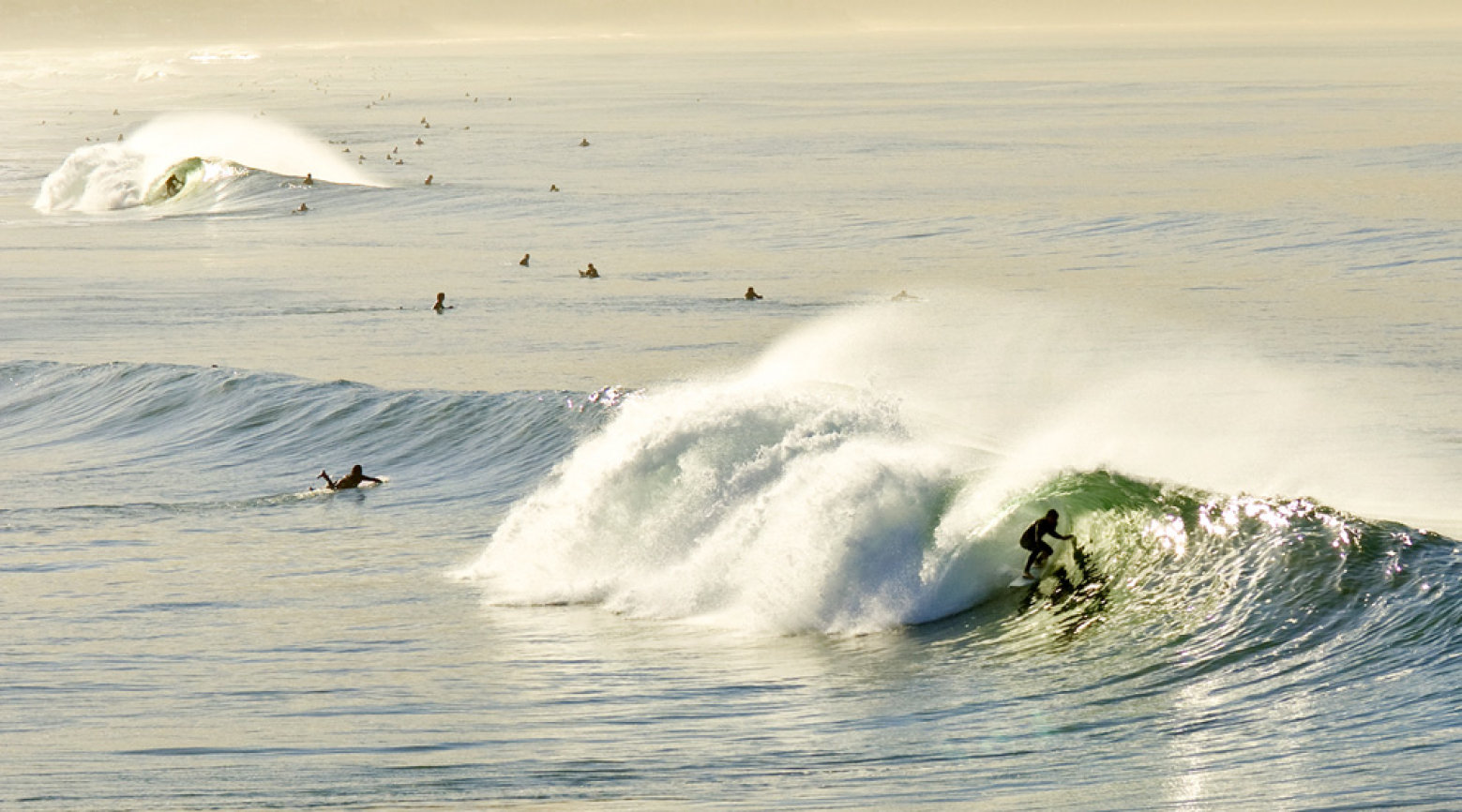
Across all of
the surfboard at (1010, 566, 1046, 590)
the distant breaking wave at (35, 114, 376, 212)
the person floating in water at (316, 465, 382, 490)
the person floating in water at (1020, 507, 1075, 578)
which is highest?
the distant breaking wave at (35, 114, 376, 212)

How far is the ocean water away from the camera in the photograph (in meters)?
12.8

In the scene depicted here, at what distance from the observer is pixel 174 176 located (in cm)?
6956

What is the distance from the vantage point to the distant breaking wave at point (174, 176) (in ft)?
221

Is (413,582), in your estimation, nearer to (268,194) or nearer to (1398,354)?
(1398,354)

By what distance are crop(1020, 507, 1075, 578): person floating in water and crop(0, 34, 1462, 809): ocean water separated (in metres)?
0.34

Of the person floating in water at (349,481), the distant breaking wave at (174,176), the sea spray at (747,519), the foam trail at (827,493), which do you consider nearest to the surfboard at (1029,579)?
the foam trail at (827,493)

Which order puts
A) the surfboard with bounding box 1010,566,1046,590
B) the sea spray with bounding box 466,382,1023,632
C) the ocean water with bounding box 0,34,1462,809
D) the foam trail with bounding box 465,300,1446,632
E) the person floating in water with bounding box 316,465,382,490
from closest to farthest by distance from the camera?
the ocean water with bounding box 0,34,1462,809
the sea spray with bounding box 466,382,1023,632
the foam trail with bounding box 465,300,1446,632
the surfboard with bounding box 1010,566,1046,590
the person floating in water with bounding box 316,465,382,490

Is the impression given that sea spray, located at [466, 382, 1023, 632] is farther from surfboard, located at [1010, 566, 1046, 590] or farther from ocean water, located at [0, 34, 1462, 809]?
surfboard, located at [1010, 566, 1046, 590]

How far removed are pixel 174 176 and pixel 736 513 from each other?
5646 cm

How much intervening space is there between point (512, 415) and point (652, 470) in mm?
8053

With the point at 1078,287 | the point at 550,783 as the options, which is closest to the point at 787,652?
the point at 550,783

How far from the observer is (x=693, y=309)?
41250mm

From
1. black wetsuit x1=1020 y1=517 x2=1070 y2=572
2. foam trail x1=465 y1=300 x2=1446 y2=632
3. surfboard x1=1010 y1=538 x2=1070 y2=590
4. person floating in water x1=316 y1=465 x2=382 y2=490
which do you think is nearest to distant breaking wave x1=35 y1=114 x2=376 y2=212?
person floating in water x1=316 y1=465 x2=382 y2=490

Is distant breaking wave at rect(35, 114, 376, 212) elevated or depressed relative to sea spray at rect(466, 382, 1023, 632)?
elevated
